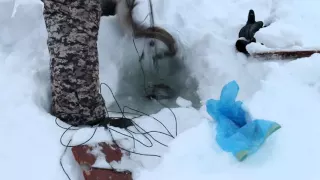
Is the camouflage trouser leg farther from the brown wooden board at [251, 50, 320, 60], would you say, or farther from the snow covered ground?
the brown wooden board at [251, 50, 320, 60]

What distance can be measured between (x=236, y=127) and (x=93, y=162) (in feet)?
2.16

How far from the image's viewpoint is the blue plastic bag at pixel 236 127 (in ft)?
5.41

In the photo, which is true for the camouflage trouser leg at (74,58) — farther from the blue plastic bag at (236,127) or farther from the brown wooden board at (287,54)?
the brown wooden board at (287,54)

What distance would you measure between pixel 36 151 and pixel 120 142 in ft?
1.27

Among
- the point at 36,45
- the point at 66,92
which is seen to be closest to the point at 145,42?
the point at 36,45

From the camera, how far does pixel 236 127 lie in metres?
1.82

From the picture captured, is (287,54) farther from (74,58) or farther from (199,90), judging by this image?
(74,58)

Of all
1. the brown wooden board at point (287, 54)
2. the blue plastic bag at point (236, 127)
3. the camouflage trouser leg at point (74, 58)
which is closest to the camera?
the blue plastic bag at point (236, 127)

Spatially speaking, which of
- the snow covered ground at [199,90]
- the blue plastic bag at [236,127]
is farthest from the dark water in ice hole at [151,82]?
the blue plastic bag at [236,127]

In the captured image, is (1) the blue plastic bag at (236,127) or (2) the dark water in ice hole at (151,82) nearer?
(1) the blue plastic bag at (236,127)

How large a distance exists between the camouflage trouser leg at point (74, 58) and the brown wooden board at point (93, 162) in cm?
36

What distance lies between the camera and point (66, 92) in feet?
6.89

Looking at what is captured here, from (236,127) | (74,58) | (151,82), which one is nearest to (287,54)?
(236,127)

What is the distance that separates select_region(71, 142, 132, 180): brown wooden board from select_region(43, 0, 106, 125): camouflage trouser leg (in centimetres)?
36
